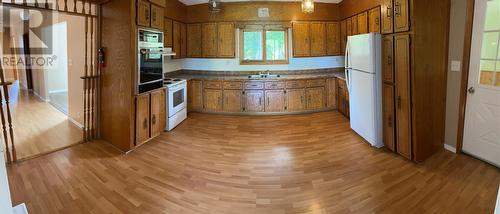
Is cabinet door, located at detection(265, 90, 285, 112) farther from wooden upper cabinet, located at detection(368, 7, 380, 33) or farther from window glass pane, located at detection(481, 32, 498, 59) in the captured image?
window glass pane, located at detection(481, 32, 498, 59)

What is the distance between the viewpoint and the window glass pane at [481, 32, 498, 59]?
283 cm

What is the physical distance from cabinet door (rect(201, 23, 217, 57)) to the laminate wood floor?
2589 mm

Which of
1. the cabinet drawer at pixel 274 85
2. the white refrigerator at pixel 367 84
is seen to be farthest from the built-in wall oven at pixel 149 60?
the white refrigerator at pixel 367 84

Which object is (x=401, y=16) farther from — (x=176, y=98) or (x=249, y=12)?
(x=176, y=98)

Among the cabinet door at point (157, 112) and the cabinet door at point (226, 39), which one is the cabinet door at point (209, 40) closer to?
the cabinet door at point (226, 39)

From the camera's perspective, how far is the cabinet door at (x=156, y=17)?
382 cm

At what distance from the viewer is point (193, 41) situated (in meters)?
5.94

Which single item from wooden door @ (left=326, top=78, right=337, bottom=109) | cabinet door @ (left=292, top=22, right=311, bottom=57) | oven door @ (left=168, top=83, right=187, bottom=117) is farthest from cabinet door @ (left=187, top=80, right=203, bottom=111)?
wooden door @ (left=326, top=78, right=337, bottom=109)

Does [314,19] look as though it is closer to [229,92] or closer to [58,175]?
[229,92]

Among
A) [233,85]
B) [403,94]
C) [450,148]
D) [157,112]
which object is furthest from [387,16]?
[157,112]

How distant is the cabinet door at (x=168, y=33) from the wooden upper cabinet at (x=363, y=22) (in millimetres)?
3829

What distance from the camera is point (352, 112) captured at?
171 inches

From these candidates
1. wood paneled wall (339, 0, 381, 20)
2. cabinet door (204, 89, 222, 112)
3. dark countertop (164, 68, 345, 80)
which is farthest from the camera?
dark countertop (164, 68, 345, 80)

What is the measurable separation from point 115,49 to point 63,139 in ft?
5.54
